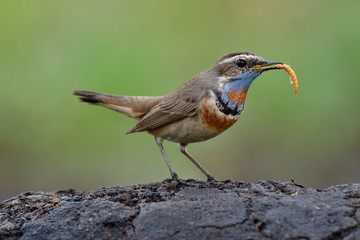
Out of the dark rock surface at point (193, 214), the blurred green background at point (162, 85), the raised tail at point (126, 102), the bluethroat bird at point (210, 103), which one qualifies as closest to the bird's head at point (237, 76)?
the bluethroat bird at point (210, 103)

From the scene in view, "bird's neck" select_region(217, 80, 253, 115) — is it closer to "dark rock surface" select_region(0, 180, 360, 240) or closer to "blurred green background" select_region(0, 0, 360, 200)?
"dark rock surface" select_region(0, 180, 360, 240)

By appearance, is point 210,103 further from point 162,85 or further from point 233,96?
point 162,85

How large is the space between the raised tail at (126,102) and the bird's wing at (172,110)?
0.31 m

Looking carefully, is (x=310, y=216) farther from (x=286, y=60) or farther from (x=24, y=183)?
(x=286, y=60)

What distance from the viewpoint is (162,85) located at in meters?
11.3

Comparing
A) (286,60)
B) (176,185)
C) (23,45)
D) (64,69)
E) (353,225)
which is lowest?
(353,225)

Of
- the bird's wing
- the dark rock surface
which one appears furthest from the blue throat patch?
the dark rock surface

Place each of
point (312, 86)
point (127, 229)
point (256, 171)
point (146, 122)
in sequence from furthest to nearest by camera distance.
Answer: point (312, 86) < point (256, 171) < point (146, 122) < point (127, 229)

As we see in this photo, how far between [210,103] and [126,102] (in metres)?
1.41

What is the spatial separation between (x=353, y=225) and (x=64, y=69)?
27.5 ft

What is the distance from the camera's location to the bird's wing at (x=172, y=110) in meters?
6.70

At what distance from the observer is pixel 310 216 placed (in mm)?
4426

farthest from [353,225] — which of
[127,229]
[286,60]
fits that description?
[286,60]

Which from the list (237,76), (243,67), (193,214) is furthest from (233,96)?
(193,214)
